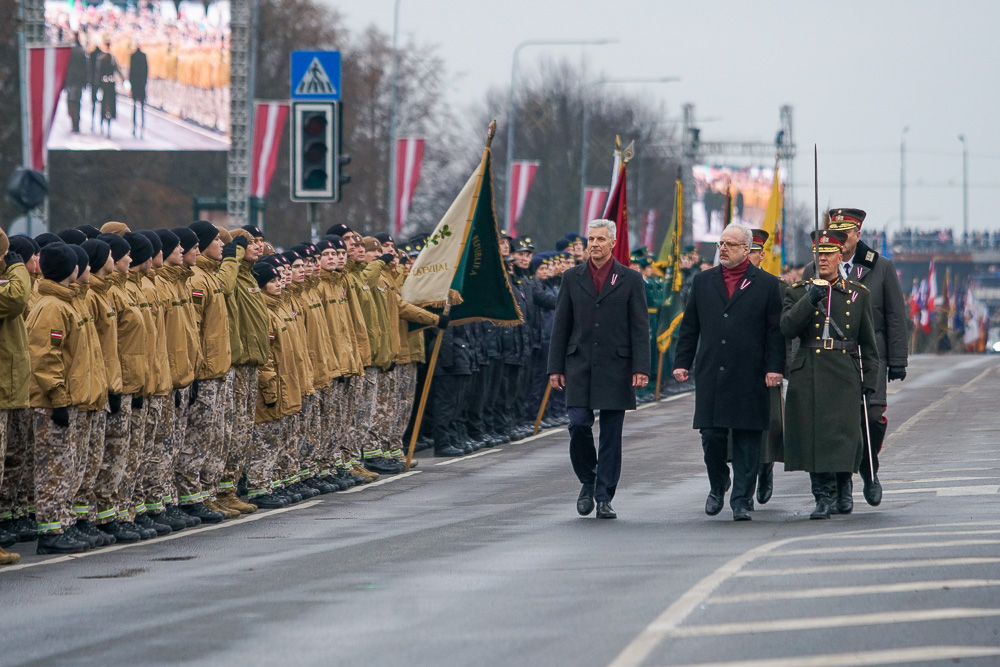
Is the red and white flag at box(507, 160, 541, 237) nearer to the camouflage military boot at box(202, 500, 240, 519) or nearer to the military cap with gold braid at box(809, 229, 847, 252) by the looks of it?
the camouflage military boot at box(202, 500, 240, 519)

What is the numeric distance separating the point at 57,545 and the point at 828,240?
5719mm

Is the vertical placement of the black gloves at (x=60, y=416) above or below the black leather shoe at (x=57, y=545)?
above

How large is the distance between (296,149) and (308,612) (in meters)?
11.2

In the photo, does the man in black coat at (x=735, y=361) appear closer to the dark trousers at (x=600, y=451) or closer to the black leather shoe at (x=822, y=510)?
the black leather shoe at (x=822, y=510)

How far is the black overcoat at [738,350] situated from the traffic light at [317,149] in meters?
7.25

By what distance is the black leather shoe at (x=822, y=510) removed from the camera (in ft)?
40.8

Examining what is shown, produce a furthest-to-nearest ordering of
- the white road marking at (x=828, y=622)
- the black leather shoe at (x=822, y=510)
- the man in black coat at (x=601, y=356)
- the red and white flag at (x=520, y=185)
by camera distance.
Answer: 1. the red and white flag at (x=520, y=185)
2. the man in black coat at (x=601, y=356)
3. the black leather shoe at (x=822, y=510)
4. the white road marking at (x=828, y=622)

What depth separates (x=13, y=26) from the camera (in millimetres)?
45969

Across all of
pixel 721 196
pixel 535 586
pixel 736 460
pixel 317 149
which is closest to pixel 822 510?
pixel 736 460

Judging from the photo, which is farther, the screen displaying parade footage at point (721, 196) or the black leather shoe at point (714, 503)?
the screen displaying parade footage at point (721, 196)

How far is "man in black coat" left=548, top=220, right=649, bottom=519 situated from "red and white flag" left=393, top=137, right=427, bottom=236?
75.2 feet

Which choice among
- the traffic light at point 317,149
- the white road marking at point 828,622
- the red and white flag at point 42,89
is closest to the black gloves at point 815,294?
the white road marking at point 828,622

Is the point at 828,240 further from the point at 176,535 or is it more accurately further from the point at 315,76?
the point at 315,76

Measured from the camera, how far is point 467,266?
18500 millimetres
